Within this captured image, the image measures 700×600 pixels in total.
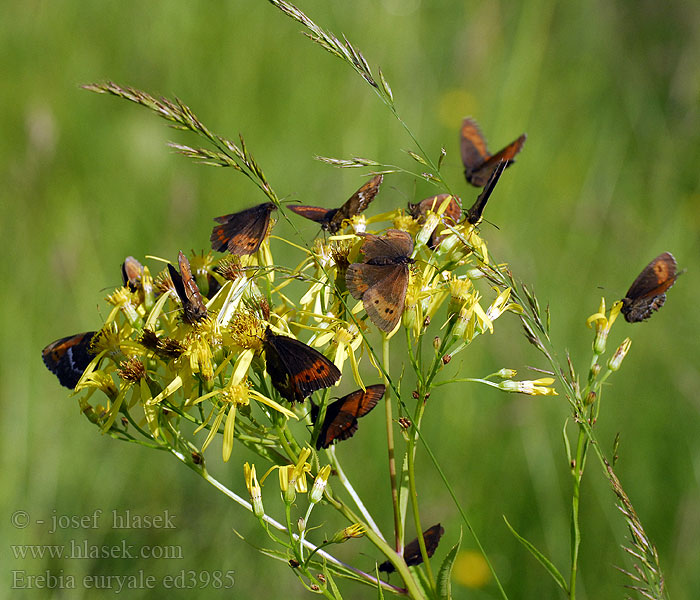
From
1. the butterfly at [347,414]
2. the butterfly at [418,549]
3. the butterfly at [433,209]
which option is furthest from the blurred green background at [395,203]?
the butterfly at [433,209]

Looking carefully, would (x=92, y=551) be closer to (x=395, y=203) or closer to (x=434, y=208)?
(x=434, y=208)

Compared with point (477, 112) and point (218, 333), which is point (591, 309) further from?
point (218, 333)

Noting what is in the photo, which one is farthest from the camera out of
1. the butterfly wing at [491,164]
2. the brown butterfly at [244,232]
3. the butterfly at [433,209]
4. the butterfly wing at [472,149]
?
the butterfly wing at [472,149]

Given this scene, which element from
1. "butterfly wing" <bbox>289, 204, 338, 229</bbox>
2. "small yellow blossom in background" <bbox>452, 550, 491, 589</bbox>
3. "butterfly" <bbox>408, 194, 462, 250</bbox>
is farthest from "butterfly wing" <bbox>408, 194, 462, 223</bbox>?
"small yellow blossom in background" <bbox>452, 550, 491, 589</bbox>

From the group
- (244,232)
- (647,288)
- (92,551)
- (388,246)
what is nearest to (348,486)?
(388,246)

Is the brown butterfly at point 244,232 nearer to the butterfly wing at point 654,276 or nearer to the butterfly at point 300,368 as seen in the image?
the butterfly at point 300,368
